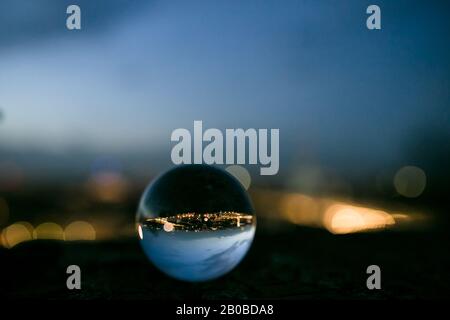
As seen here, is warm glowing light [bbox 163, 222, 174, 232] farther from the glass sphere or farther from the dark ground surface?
the dark ground surface

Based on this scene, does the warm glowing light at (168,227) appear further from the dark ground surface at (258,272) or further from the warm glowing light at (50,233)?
the warm glowing light at (50,233)

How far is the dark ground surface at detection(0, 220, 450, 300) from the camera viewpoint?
23.4 ft

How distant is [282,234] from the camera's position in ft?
42.2

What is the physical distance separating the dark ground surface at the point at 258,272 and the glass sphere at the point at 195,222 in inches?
28.0

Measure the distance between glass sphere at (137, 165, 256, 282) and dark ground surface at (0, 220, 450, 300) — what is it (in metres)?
0.71

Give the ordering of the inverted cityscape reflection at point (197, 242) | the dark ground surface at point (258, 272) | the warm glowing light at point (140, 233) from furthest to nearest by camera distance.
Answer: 1. the dark ground surface at point (258, 272)
2. the warm glowing light at point (140, 233)
3. the inverted cityscape reflection at point (197, 242)

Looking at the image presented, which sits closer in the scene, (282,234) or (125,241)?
(125,241)

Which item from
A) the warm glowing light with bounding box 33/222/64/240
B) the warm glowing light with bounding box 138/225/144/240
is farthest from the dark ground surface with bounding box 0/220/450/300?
the warm glowing light with bounding box 138/225/144/240

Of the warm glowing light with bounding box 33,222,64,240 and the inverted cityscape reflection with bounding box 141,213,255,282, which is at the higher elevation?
the inverted cityscape reflection with bounding box 141,213,255,282

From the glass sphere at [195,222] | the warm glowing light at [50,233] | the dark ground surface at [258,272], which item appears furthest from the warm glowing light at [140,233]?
the warm glowing light at [50,233]

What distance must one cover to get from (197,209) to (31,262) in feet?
17.3

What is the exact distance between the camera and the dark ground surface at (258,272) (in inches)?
281
